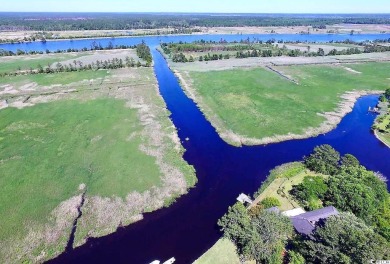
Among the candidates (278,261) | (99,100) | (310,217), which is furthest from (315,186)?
(99,100)

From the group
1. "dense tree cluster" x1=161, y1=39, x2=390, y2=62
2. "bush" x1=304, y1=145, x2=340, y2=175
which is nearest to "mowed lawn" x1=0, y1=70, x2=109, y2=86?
"dense tree cluster" x1=161, y1=39, x2=390, y2=62

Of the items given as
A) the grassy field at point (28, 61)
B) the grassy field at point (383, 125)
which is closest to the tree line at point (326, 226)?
the grassy field at point (383, 125)

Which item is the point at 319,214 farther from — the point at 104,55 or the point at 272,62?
the point at 104,55

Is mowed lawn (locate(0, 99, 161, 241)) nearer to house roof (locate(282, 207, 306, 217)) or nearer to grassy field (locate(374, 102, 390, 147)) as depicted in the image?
house roof (locate(282, 207, 306, 217))

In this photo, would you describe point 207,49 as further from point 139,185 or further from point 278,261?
point 278,261

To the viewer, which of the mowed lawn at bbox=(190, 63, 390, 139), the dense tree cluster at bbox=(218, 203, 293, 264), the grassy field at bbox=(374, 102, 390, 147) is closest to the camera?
the dense tree cluster at bbox=(218, 203, 293, 264)

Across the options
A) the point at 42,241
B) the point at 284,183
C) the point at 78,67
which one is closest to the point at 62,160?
the point at 42,241

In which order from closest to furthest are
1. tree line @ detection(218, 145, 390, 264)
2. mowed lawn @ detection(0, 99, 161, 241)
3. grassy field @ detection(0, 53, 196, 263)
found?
tree line @ detection(218, 145, 390, 264) → grassy field @ detection(0, 53, 196, 263) → mowed lawn @ detection(0, 99, 161, 241)
